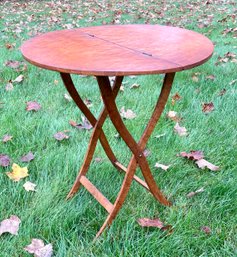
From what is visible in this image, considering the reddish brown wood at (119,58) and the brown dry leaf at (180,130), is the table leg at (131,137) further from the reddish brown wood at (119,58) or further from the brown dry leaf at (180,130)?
the brown dry leaf at (180,130)

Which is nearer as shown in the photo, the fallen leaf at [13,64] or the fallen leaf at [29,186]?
the fallen leaf at [29,186]

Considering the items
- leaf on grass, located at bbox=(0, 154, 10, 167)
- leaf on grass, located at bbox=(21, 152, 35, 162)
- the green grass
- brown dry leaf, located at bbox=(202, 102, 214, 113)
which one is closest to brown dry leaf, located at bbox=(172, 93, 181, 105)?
the green grass

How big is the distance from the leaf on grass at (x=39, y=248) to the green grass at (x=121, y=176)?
33 mm

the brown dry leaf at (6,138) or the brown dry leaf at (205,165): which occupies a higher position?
the brown dry leaf at (205,165)

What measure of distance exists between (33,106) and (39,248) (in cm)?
174

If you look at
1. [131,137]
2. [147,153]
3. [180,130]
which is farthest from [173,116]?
[131,137]

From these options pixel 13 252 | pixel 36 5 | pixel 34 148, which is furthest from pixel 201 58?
pixel 36 5

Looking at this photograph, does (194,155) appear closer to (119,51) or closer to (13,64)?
(119,51)

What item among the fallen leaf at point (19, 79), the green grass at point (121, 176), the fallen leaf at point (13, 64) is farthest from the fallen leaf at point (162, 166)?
the fallen leaf at point (13, 64)

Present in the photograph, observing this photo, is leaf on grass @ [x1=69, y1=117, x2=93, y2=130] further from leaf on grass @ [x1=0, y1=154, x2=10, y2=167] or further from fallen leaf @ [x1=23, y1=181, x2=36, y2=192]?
fallen leaf @ [x1=23, y1=181, x2=36, y2=192]

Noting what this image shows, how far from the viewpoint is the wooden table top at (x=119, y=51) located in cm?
157

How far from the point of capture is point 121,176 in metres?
2.45

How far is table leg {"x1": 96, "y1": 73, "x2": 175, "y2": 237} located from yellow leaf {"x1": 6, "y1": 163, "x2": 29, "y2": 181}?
705mm

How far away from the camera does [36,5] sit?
995 cm
